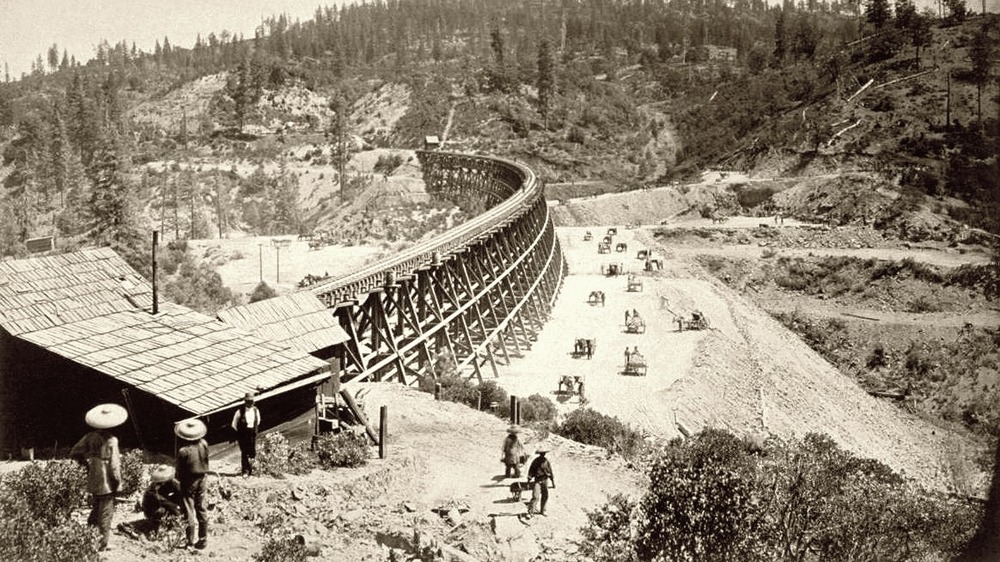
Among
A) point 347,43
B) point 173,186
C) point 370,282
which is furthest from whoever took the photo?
point 347,43

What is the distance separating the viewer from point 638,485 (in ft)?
50.4

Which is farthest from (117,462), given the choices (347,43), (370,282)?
(347,43)

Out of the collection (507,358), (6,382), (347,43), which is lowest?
(507,358)

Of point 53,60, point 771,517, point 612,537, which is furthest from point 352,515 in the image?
point 53,60

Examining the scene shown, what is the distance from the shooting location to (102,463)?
8.88 meters

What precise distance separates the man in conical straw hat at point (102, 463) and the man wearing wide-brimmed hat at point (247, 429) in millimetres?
2833

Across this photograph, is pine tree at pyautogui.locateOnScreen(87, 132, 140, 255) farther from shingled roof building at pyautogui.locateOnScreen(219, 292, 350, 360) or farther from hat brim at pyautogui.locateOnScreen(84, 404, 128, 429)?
hat brim at pyautogui.locateOnScreen(84, 404, 128, 429)

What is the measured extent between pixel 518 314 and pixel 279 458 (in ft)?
71.8

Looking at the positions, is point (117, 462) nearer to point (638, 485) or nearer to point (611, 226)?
point (638, 485)

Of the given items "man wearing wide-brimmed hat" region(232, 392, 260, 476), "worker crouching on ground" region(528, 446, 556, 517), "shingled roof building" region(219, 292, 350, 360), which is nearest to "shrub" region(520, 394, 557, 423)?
"shingled roof building" region(219, 292, 350, 360)

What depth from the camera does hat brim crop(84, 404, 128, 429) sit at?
8812 millimetres

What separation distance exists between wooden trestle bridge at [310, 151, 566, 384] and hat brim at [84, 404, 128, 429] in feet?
35.1

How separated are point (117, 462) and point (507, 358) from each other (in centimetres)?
2165

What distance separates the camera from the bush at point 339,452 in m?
13.4
